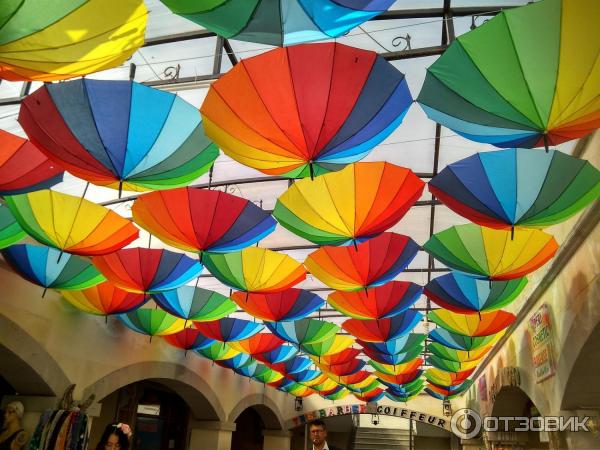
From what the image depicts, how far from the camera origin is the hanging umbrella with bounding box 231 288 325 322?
7.45m

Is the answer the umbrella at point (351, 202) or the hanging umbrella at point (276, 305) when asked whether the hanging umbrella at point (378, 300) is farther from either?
the umbrella at point (351, 202)

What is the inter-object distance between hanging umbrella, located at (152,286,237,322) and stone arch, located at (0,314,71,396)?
1.93 metres

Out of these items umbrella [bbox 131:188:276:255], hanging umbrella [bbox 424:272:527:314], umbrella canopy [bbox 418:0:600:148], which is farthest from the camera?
hanging umbrella [bbox 424:272:527:314]

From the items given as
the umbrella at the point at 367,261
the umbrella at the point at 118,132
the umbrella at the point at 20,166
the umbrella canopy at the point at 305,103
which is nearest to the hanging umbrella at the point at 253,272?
the umbrella at the point at 367,261

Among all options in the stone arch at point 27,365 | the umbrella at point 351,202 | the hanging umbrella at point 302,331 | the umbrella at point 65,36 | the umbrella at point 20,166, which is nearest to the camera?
the umbrella at point 65,36

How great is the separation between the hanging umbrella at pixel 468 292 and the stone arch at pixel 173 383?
626 centimetres

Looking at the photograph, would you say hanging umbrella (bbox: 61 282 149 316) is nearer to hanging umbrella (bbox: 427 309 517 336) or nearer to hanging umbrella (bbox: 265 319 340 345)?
hanging umbrella (bbox: 265 319 340 345)

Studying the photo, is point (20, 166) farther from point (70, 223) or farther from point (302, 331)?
point (302, 331)

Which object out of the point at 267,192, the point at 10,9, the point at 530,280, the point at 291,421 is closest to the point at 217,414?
the point at 291,421

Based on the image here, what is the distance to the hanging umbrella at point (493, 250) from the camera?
17.2 feet

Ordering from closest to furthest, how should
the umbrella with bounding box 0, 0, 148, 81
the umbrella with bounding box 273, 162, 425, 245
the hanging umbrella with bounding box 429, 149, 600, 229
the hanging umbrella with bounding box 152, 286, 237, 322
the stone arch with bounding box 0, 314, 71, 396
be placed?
the umbrella with bounding box 0, 0, 148, 81 → the hanging umbrella with bounding box 429, 149, 600, 229 → the umbrella with bounding box 273, 162, 425, 245 → the stone arch with bounding box 0, 314, 71, 396 → the hanging umbrella with bounding box 152, 286, 237, 322

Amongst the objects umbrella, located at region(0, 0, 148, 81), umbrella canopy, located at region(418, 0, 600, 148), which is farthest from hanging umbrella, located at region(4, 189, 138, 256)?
umbrella canopy, located at region(418, 0, 600, 148)

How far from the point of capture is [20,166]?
13.7 ft

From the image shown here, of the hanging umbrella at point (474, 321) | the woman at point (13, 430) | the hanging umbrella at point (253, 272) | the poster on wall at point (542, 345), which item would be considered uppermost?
the hanging umbrella at point (253, 272)
